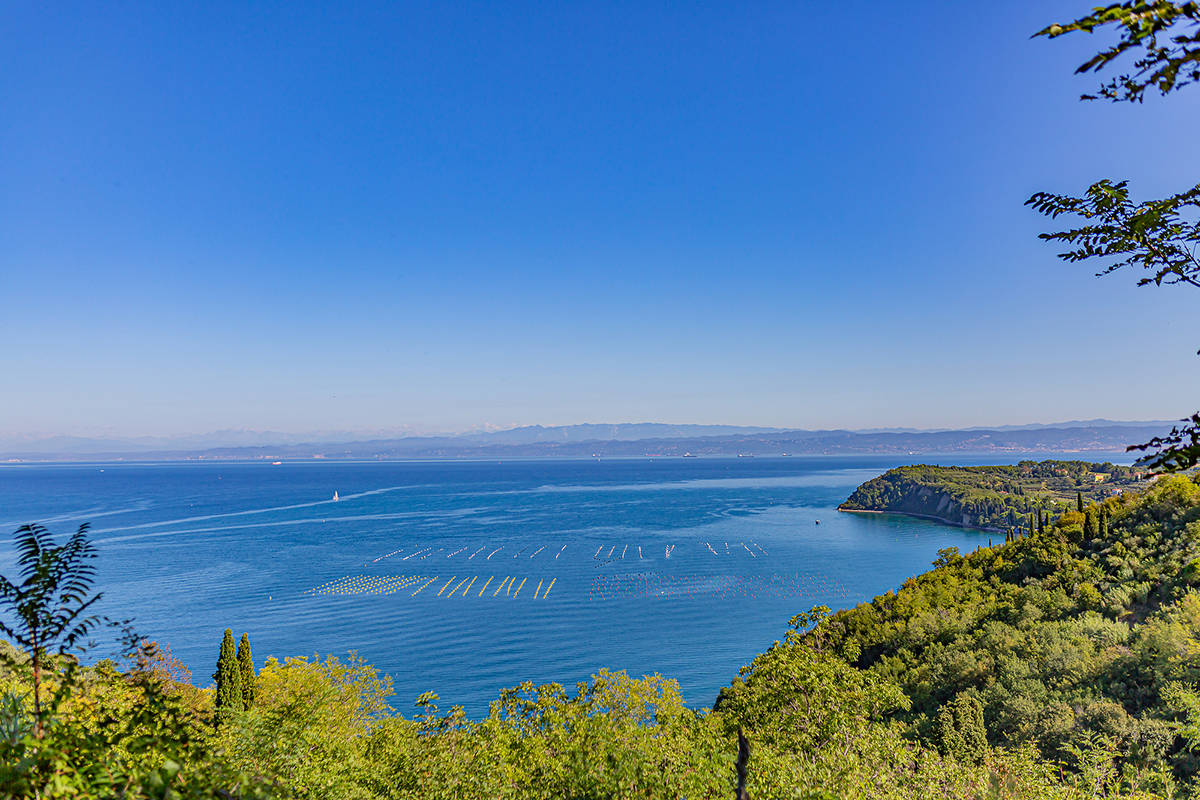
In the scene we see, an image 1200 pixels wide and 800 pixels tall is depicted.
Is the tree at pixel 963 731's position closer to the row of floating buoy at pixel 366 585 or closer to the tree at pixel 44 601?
the tree at pixel 44 601

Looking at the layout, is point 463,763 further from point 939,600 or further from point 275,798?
point 939,600

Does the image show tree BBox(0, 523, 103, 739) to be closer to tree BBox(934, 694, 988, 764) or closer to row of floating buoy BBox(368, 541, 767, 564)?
tree BBox(934, 694, 988, 764)

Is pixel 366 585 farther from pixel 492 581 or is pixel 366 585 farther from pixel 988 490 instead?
pixel 988 490

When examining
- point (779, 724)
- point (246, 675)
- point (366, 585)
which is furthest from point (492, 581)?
point (779, 724)

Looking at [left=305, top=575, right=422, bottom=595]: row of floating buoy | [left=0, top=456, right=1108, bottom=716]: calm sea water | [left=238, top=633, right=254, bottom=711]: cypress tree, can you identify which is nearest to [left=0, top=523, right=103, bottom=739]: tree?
[left=238, top=633, right=254, bottom=711]: cypress tree

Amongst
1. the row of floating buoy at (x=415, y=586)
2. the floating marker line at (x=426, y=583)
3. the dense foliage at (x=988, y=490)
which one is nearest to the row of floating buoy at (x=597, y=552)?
the row of floating buoy at (x=415, y=586)
